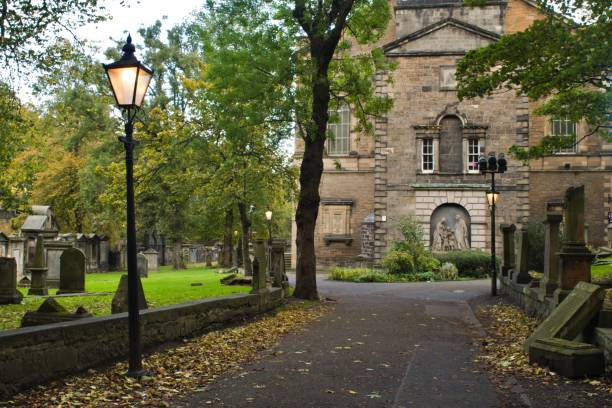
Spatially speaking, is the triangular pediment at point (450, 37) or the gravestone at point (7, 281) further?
the triangular pediment at point (450, 37)

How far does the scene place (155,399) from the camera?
6.71m

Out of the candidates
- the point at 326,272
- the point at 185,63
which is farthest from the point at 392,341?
the point at 185,63

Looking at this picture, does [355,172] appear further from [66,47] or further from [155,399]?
[155,399]

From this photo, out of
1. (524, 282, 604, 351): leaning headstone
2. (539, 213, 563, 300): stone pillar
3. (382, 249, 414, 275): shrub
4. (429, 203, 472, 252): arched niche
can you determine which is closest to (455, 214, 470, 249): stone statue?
(429, 203, 472, 252): arched niche

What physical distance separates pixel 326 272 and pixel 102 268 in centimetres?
1354

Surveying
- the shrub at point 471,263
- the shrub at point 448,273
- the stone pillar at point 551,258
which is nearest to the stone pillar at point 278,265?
the stone pillar at point 551,258

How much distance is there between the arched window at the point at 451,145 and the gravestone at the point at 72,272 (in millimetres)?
22423

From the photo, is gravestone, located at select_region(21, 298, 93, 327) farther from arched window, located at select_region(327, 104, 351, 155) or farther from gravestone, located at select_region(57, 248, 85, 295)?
arched window, located at select_region(327, 104, 351, 155)

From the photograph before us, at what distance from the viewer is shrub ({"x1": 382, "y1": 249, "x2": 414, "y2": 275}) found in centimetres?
2991

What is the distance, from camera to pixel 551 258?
12.2 m

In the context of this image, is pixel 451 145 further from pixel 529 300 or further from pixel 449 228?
pixel 529 300

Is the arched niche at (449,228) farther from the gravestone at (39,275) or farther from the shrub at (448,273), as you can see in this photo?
the gravestone at (39,275)

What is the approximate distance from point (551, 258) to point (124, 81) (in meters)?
8.57

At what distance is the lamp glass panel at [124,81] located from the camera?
7.66 metres
